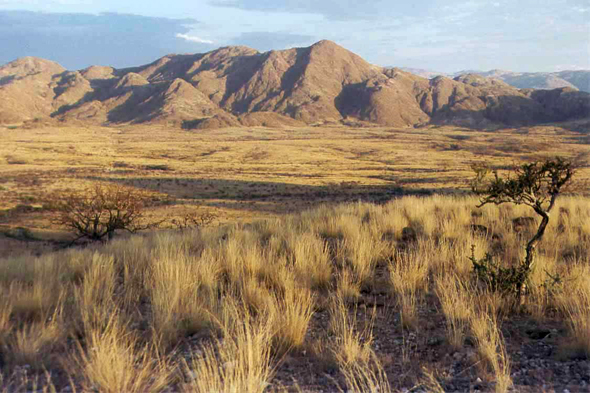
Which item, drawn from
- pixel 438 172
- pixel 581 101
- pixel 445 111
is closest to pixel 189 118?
pixel 445 111

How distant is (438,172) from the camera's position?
4309 centimetres

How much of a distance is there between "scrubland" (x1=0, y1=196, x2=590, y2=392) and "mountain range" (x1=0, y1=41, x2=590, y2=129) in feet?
393

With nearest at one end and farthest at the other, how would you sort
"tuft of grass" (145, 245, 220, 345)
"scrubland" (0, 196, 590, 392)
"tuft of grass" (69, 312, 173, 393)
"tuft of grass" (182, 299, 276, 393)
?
"tuft of grass" (182, 299, 276, 393) < "tuft of grass" (69, 312, 173, 393) < "scrubland" (0, 196, 590, 392) < "tuft of grass" (145, 245, 220, 345)

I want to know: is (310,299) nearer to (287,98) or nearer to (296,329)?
(296,329)

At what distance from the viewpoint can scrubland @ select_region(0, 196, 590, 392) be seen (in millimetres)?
2885

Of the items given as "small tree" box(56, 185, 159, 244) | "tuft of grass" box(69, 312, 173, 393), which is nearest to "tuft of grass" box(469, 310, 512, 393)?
"tuft of grass" box(69, 312, 173, 393)

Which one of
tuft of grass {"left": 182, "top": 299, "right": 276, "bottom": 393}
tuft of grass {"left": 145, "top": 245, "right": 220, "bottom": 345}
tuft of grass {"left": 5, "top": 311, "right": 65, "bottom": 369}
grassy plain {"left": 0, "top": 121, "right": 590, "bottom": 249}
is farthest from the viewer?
grassy plain {"left": 0, "top": 121, "right": 590, "bottom": 249}

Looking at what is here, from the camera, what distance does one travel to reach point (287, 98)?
534 ft

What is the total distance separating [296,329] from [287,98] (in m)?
165

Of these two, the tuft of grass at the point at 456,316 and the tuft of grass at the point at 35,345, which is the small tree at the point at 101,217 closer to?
the tuft of grass at the point at 35,345

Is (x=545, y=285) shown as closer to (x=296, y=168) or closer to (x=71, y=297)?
(x=71, y=297)

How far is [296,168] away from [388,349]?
146 ft

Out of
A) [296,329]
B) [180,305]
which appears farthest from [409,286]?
[180,305]

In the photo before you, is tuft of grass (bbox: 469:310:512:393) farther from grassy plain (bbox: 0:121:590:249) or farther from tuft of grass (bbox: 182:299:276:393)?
grassy plain (bbox: 0:121:590:249)
